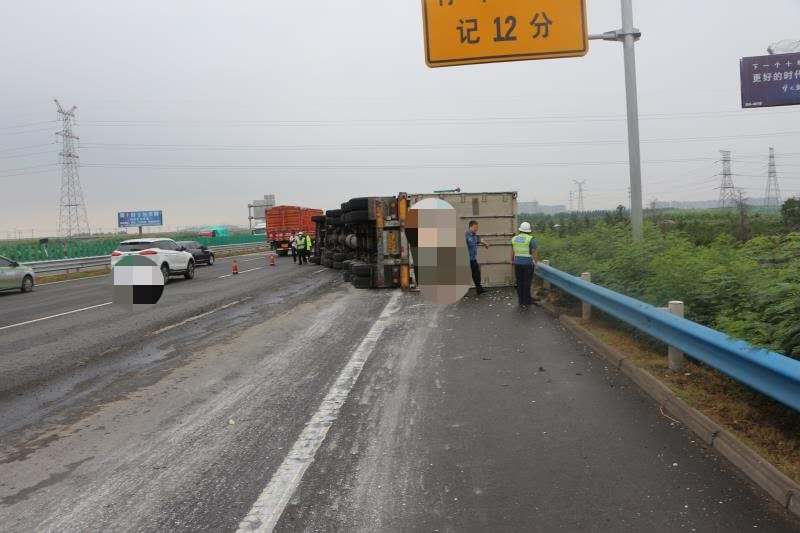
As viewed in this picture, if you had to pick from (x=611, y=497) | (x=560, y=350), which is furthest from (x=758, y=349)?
(x=560, y=350)

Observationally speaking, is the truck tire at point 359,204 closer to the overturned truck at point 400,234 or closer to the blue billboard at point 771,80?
the overturned truck at point 400,234

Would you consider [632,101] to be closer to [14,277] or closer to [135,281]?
[135,281]

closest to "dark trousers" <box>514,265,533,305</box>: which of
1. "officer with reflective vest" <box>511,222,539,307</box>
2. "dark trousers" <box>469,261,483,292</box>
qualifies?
"officer with reflective vest" <box>511,222,539,307</box>

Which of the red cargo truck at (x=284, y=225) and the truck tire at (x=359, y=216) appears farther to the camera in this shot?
the red cargo truck at (x=284, y=225)

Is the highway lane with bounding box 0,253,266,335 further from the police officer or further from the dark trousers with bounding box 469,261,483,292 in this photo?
the dark trousers with bounding box 469,261,483,292

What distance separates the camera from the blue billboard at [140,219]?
3287 inches

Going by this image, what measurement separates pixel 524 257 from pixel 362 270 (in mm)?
4167

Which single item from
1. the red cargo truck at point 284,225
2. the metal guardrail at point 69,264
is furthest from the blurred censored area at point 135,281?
the red cargo truck at point 284,225

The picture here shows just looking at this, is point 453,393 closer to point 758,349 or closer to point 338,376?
point 338,376

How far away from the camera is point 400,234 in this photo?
1394 cm

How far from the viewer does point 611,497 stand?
4039 mm

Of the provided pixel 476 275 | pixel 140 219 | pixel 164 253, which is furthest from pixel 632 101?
pixel 140 219

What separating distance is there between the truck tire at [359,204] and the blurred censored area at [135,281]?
4.70m

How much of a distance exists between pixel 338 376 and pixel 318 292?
10392 millimetres
